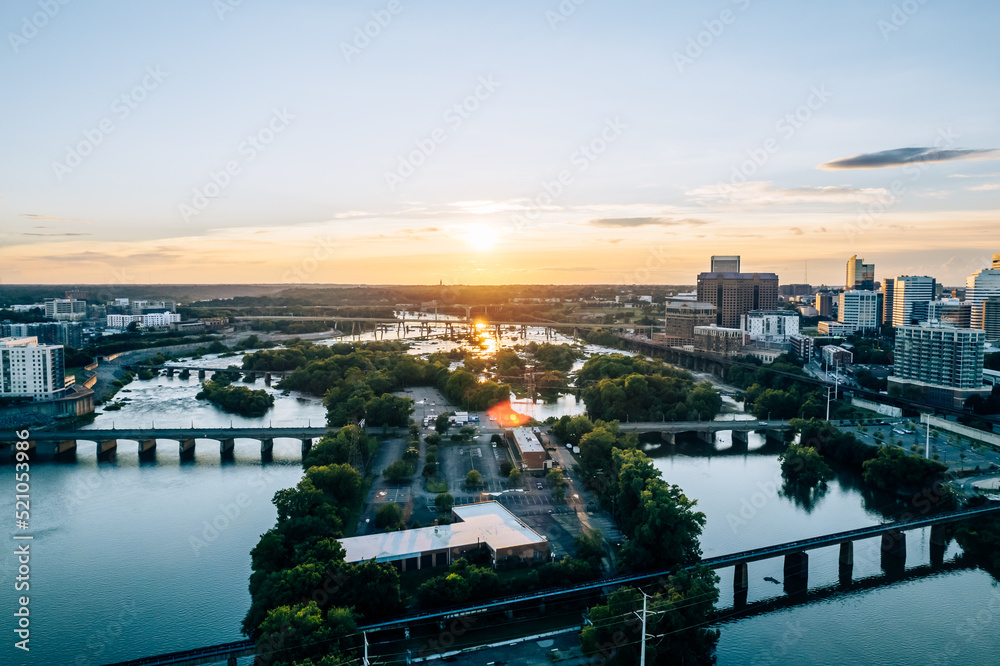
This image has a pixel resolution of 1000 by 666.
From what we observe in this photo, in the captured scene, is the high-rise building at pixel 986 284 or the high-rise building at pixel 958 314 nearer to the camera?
the high-rise building at pixel 958 314

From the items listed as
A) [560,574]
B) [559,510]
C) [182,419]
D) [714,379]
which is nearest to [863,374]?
[714,379]

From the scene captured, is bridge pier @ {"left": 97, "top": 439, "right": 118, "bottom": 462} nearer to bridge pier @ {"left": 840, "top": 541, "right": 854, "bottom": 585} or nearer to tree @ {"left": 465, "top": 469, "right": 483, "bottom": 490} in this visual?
tree @ {"left": 465, "top": 469, "right": 483, "bottom": 490}

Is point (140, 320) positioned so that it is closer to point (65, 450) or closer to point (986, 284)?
point (65, 450)

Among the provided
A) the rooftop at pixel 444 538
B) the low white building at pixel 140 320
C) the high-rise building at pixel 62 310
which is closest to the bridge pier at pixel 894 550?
the rooftop at pixel 444 538

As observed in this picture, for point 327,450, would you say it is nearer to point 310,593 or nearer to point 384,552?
point 384,552

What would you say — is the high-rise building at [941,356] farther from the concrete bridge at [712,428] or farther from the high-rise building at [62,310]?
the high-rise building at [62,310]
